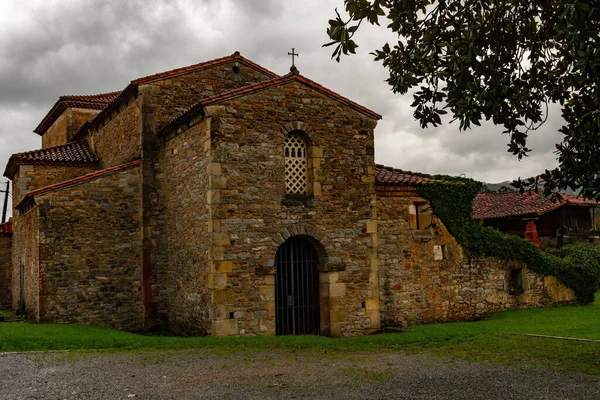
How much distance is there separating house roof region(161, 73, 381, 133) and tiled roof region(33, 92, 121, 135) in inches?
384

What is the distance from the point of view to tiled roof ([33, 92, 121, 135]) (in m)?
24.6

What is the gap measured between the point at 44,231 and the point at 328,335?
25.9ft

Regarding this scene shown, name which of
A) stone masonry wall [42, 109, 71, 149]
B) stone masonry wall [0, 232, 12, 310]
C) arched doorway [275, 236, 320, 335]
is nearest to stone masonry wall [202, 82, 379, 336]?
arched doorway [275, 236, 320, 335]

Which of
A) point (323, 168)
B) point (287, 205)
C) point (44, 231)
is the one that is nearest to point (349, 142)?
point (323, 168)

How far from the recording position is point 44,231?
15.6 m

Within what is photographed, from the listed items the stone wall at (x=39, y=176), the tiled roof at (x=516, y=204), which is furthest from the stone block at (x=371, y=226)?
the tiled roof at (x=516, y=204)

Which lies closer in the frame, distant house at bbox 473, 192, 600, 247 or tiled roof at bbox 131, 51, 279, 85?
tiled roof at bbox 131, 51, 279, 85

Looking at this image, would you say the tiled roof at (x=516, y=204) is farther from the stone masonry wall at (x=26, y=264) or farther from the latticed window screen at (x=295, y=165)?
the stone masonry wall at (x=26, y=264)

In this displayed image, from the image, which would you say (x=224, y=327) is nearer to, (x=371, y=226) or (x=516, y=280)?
(x=371, y=226)

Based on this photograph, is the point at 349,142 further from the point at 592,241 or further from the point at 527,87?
the point at 592,241

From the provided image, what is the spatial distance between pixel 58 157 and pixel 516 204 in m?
21.5

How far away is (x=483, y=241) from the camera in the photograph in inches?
748

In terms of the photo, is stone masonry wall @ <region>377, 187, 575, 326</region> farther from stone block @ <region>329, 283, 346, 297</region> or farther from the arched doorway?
the arched doorway

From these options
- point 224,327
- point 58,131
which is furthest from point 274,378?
point 58,131
